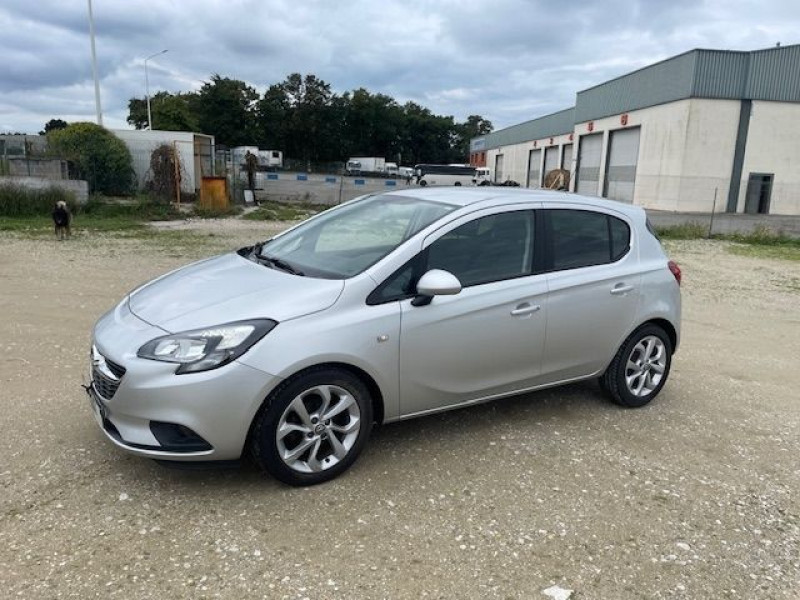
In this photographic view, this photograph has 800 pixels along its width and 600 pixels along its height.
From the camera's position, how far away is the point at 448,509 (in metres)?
3.37

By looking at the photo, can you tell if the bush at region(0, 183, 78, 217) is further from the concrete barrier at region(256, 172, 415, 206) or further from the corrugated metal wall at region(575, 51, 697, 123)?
the corrugated metal wall at region(575, 51, 697, 123)

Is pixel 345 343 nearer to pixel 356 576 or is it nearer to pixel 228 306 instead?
pixel 228 306

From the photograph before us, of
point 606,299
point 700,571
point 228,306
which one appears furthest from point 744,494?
point 228,306

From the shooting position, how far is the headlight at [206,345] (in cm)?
315

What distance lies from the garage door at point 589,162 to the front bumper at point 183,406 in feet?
142

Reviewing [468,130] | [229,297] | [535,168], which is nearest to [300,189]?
[229,297]

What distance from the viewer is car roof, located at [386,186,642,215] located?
4.26 m

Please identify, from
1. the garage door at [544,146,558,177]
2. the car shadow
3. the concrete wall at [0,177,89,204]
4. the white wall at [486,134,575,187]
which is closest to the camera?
the car shadow

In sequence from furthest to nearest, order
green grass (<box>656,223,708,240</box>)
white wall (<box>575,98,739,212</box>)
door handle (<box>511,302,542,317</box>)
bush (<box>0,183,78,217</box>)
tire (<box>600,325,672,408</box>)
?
white wall (<box>575,98,739,212</box>), green grass (<box>656,223,708,240</box>), bush (<box>0,183,78,217</box>), tire (<box>600,325,672,408</box>), door handle (<box>511,302,542,317</box>)

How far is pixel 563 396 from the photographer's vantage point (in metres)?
5.07

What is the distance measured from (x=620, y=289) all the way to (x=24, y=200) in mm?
18426

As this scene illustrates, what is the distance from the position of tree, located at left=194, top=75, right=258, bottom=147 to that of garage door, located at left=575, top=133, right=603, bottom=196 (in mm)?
54044

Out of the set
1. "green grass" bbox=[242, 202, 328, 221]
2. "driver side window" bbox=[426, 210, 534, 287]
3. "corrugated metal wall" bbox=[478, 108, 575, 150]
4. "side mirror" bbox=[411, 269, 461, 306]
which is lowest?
"green grass" bbox=[242, 202, 328, 221]

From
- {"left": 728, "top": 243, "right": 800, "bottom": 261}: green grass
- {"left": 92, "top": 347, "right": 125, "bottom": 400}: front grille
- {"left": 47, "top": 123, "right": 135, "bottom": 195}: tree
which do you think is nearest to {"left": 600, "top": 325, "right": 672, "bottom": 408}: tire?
{"left": 92, "top": 347, "right": 125, "bottom": 400}: front grille
